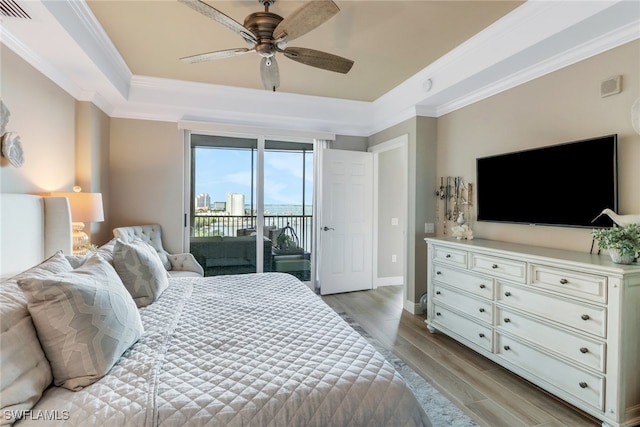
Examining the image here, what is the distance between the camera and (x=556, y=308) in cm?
214

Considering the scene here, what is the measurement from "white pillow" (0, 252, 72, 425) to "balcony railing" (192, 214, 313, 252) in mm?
3296

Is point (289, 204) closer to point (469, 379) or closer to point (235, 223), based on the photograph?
point (235, 223)

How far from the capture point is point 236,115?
4348 millimetres

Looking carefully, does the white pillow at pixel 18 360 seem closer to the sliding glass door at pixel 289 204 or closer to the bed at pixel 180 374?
the bed at pixel 180 374

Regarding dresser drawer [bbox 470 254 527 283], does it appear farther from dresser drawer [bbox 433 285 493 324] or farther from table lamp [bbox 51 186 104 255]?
table lamp [bbox 51 186 104 255]

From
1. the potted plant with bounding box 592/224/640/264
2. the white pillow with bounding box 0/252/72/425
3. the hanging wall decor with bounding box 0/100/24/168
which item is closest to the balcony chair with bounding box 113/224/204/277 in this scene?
the hanging wall decor with bounding box 0/100/24/168

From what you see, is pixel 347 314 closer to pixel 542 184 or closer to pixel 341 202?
pixel 341 202

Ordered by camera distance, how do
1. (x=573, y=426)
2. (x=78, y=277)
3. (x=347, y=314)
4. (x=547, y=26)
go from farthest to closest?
(x=347, y=314) → (x=547, y=26) → (x=573, y=426) → (x=78, y=277)

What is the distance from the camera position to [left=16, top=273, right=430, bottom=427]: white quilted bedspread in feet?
3.43

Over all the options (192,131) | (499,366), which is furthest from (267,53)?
(499,366)

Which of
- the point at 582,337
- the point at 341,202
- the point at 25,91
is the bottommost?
the point at 582,337

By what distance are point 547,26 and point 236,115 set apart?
3409 millimetres

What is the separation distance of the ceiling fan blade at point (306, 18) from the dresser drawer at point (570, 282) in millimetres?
2114

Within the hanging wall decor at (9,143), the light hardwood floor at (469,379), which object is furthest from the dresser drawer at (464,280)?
the hanging wall decor at (9,143)
